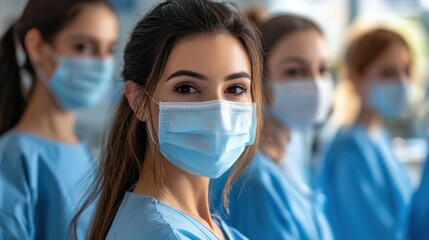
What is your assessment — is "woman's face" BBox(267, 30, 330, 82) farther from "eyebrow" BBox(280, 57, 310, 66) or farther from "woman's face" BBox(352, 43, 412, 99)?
"woman's face" BBox(352, 43, 412, 99)

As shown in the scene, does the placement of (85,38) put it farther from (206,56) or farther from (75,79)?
(206,56)

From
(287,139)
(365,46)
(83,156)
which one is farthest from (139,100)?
(365,46)

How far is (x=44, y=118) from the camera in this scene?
7.35 ft

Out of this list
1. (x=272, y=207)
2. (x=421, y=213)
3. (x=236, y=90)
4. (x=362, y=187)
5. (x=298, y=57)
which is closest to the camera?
(x=236, y=90)

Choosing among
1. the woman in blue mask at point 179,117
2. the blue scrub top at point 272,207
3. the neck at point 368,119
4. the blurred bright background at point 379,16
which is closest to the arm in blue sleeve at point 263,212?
the blue scrub top at point 272,207

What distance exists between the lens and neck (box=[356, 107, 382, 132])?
313 centimetres

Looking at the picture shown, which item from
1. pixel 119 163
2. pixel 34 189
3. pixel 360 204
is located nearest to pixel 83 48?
pixel 34 189

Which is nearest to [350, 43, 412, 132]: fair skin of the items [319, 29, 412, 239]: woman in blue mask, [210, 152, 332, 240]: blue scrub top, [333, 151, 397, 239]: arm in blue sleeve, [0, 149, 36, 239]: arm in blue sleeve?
[319, 29, 412, 239]: woman in blue mask

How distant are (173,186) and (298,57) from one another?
3.43 ft

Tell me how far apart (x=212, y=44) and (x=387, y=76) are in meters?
1.91

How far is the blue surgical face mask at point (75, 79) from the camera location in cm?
226

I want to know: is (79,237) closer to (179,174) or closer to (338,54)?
(179,174)

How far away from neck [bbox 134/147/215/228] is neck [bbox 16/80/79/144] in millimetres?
840

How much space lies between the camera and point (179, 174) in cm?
146
